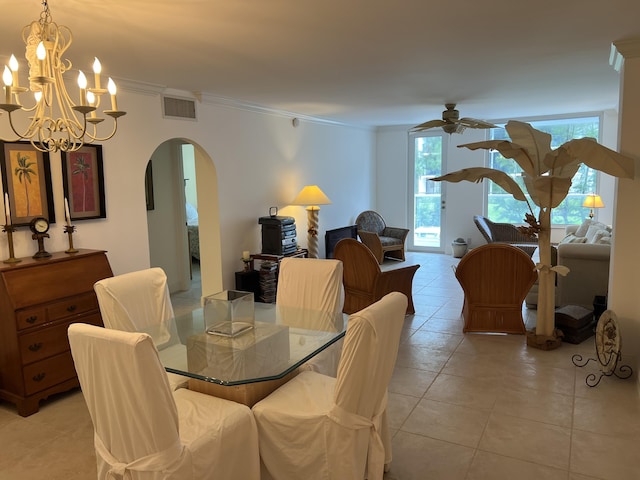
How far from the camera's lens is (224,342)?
266 cm

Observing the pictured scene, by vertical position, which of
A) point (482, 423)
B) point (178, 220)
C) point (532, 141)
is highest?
point (532, 141)

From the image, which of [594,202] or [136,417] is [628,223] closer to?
[136,417]

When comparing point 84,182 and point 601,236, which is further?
point 601,236

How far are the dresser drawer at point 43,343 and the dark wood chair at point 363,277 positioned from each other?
2.57 meters

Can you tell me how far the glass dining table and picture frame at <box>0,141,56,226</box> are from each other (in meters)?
1.46

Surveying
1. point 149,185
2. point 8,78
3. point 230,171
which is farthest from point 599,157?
point 149,185

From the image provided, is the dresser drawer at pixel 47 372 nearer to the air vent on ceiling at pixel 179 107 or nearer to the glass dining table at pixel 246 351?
the glass dining table at pixel 246 351

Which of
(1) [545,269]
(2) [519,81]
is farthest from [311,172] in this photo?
(1) [545,269]

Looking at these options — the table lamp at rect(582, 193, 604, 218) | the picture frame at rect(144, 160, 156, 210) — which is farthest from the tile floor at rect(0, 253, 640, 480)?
the table lamp at rect(582, 193, 604, 218)

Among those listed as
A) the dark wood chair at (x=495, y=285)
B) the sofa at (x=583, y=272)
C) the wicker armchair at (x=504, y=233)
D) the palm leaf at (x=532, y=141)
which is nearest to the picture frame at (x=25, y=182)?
the dark wood chair at (x=495, y=285)

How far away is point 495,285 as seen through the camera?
15.0 ft

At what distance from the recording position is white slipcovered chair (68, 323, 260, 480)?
69.8 inches

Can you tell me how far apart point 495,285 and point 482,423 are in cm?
182

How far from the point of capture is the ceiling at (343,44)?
2.63 metres
